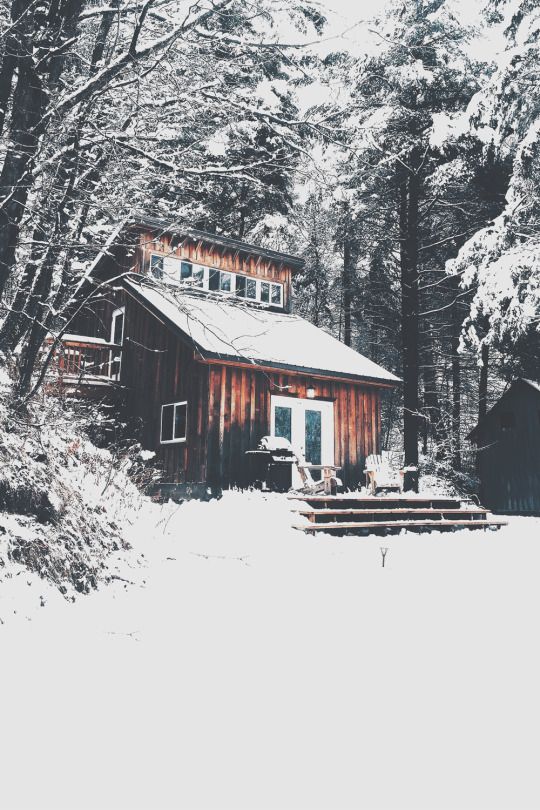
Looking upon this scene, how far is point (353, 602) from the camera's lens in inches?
226

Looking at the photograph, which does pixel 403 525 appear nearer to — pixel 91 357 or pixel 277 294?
pixel 91 357

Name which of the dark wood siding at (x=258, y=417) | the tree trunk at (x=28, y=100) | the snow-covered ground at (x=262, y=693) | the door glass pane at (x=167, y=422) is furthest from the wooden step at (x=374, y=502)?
the tree trunk at (x=28, y=100)

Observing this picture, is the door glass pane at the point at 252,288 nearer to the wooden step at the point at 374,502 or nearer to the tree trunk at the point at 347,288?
the tree trunk at the point at 347,288

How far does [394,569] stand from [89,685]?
524cm

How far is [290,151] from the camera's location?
5645 mm

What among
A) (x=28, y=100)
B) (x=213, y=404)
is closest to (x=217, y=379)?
(x=213, y=404)

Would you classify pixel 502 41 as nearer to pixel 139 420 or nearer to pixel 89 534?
pixel 139 420

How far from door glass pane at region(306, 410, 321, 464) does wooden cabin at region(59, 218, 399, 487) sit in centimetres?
3

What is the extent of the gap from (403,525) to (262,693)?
30.7 ft

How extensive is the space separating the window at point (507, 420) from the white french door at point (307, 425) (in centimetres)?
596

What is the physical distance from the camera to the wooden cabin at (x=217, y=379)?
47.2 ft

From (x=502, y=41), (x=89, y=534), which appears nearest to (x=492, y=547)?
(x=89, y=534)

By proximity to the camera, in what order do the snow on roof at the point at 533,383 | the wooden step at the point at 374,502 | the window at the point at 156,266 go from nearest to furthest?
the window at the point at 156,266 → the wooden step at the point at 374,502 → the snow on roof at the point at 533,383

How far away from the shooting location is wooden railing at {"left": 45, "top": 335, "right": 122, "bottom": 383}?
51.8ft
